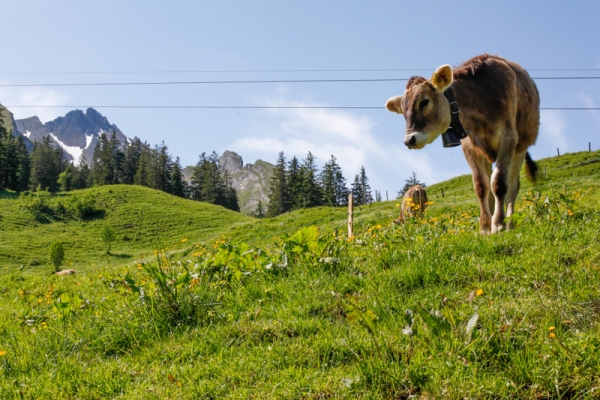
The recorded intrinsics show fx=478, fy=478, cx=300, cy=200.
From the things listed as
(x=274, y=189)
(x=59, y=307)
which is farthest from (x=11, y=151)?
(x=59, y=307)

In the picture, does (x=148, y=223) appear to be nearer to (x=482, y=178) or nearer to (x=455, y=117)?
(x=482, y=178)

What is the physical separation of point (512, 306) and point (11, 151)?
4744 inches

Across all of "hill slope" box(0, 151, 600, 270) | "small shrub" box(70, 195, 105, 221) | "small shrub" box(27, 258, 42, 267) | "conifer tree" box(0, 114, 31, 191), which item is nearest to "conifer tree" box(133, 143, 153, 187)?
"conifer tree" box(0, 114, 31, 191)

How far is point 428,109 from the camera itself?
6645 mm

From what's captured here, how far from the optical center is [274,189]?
115m

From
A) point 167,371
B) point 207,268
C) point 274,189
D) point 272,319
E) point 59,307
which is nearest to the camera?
point 167,371

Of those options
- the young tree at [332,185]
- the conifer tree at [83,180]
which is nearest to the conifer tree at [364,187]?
the young tree at [332,185]

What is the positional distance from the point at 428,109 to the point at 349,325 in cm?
376

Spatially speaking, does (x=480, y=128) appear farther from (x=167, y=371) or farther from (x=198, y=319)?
(x=167, y=371)

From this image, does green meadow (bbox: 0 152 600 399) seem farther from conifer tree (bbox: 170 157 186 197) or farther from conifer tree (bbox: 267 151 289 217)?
conifer tree (bbox: 170 157 186 197)

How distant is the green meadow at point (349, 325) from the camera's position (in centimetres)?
300

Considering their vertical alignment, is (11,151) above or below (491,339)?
above

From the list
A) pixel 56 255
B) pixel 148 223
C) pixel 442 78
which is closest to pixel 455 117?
pixel 442 78

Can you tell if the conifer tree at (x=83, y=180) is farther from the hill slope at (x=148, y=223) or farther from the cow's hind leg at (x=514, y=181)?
the cow's hind leg at (x=514, y=181)
